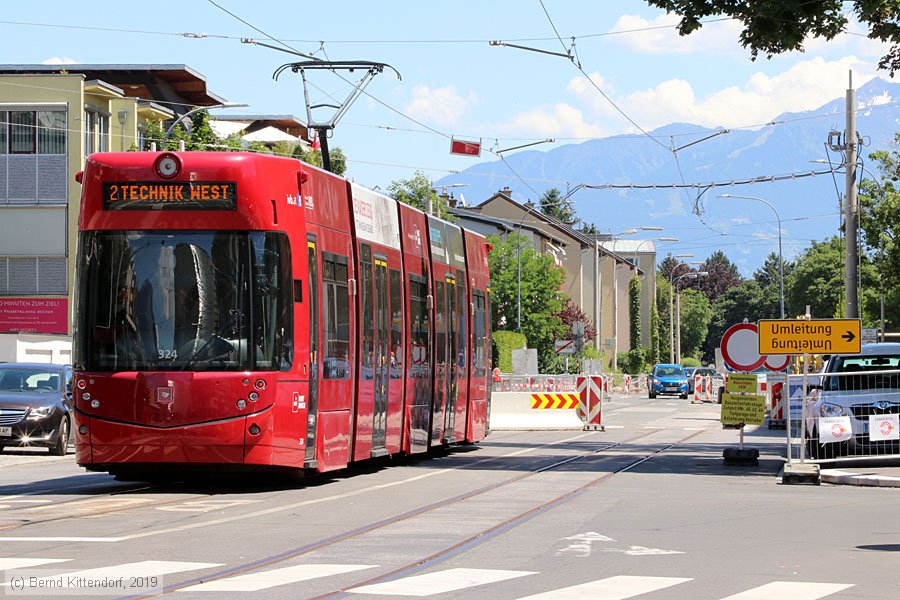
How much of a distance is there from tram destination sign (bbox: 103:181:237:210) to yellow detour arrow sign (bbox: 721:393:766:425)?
32.7 ft

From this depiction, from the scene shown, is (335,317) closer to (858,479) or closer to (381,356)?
(381,356)

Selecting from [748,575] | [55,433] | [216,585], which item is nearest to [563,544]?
[748,575]

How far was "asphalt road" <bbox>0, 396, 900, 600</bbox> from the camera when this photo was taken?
9.25 metres

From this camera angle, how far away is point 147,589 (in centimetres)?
871

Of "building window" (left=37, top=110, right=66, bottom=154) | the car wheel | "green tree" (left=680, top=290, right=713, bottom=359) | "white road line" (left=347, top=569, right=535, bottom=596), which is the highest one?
"building window" (left=37, top=110, right=66, bottom=154)

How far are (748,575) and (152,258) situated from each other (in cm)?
792

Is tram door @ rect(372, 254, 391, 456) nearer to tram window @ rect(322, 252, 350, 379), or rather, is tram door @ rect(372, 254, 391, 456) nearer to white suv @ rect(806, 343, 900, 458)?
tram window @ rect(322, 252, 350, 379)

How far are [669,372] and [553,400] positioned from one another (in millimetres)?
42307

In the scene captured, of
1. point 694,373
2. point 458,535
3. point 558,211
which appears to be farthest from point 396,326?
point 558,211

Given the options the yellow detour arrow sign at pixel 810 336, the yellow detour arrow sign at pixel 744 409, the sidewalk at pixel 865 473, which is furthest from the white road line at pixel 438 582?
the yellow detour arrow sign at pixel 744 409

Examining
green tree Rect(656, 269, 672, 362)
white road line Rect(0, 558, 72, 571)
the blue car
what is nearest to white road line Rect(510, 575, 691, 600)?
white road line Rect(0, 558, 72, 571)

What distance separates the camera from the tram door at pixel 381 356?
1908cm

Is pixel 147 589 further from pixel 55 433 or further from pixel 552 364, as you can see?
pixel 552 364

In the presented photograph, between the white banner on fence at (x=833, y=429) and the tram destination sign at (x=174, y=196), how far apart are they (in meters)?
9.65
